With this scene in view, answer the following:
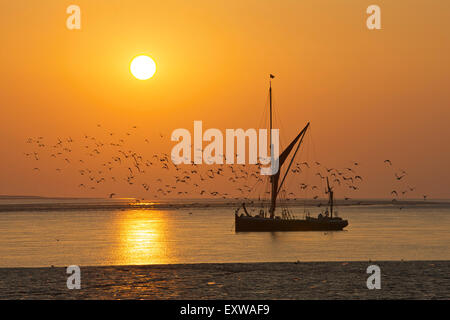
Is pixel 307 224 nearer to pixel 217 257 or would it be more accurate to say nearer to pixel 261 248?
pixel 261 248

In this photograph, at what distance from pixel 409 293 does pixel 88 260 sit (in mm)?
43350

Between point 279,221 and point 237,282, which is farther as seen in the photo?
point 279,221

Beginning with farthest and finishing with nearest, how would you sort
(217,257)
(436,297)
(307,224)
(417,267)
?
(307,224) → (217,257) → (417,267) → (436,297)

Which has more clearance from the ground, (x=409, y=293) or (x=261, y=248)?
(x=409, y=293)

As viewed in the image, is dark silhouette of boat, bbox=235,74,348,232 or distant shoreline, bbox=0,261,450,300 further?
dark silhouette of boat, bbox=235,74,348,232

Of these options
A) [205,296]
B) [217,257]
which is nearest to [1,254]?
[217,257]

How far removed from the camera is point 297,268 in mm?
29172

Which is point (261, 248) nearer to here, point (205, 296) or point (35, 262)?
point (35, 262)

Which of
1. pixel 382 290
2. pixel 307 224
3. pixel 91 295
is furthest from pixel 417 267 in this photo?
pixel 307 224

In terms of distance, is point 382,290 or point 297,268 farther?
point 297,268

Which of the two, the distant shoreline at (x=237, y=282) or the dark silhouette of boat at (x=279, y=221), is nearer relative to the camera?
the distant shoreline at (x=237, y=282)

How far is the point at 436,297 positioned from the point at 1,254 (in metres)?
53.9
